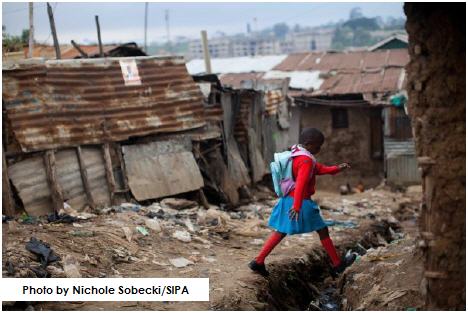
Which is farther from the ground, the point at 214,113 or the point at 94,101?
the point at 94,101

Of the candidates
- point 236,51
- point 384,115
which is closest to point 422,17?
point 384,115

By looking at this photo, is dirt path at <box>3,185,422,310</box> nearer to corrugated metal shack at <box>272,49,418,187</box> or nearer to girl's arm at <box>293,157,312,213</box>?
girl's arm at <box>293,157,312,213</box>

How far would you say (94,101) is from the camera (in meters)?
10.2

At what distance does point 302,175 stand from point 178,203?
16.3ft

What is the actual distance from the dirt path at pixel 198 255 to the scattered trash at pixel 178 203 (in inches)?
30.5

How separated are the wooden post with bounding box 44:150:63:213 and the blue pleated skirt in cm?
470

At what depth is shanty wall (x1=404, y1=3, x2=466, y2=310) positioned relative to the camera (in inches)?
159

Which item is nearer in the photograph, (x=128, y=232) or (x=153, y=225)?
(x=128, y=232)

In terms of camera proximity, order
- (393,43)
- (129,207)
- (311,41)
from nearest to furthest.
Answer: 1. (129,207)
2. (393,43)
3. (311,41)

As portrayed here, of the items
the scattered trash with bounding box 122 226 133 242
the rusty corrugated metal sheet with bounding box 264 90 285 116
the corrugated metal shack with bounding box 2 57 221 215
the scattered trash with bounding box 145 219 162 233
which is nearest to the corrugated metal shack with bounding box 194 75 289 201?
the rusty corrugated metal sheet with bounding box 264 90 285 116

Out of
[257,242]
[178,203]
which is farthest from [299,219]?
[178,203]

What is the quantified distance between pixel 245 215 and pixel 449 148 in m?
6.29

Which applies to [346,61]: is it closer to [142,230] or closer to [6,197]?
[6,197]

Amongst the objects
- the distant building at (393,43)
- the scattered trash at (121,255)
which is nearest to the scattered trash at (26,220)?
the scattered trash at (121,255)
